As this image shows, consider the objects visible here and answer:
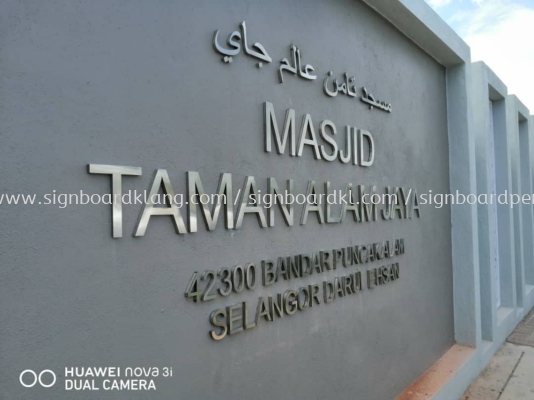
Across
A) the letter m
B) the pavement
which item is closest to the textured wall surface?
the letter m


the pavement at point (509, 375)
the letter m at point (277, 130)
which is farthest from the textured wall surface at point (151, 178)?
the pavement at point (509, 375)

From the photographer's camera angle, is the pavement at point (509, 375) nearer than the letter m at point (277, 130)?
No

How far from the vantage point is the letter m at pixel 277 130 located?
233cm

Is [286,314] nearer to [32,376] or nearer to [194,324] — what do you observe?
[194,324]

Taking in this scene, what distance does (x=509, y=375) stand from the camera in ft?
14.9

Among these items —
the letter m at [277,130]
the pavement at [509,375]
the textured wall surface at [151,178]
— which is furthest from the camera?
the pavement at [509,375]

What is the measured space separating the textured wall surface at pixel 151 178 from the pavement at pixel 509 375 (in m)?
1.72

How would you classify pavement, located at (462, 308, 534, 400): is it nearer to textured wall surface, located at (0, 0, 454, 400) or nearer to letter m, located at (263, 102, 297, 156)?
textured wall surface, located at (0, 0, 454, 400)

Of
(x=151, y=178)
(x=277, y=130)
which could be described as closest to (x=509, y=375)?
(x=277, y=130)

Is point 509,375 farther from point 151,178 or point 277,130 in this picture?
point 151,178

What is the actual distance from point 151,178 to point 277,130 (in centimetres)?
88

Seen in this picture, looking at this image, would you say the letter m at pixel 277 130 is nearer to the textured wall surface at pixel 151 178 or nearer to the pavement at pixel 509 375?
the textured wall surface at pixel 151 178

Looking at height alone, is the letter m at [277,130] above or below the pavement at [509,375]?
above

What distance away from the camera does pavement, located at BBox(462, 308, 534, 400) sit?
13.4 ft
